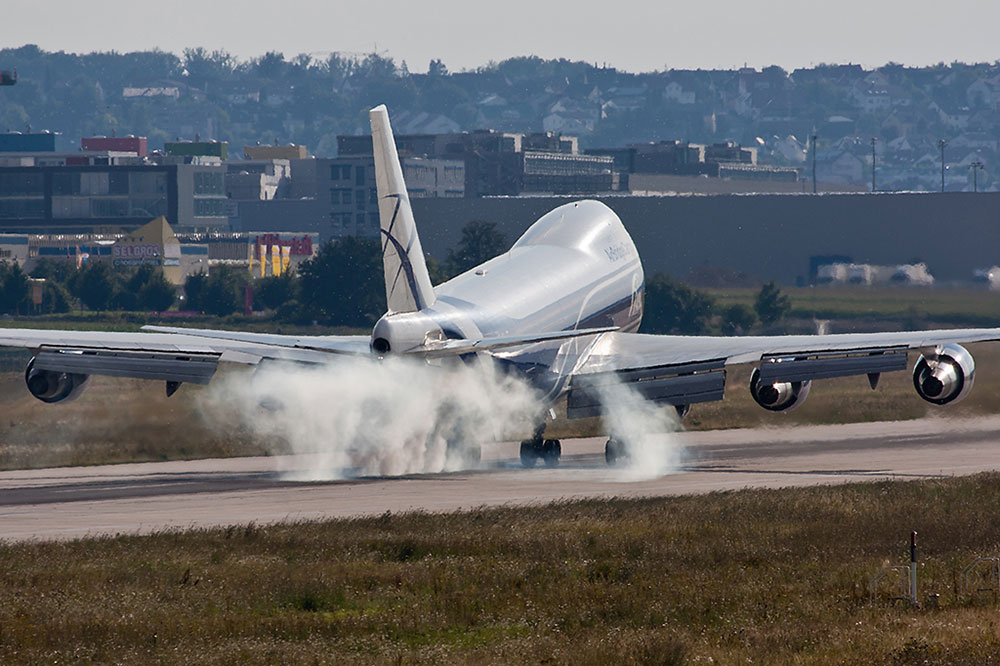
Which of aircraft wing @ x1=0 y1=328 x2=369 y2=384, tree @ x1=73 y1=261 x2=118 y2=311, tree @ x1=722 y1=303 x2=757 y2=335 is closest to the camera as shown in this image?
aircraft wing @ x1=0 y1=328 x2=369 y2=384

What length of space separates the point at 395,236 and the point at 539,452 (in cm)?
1259

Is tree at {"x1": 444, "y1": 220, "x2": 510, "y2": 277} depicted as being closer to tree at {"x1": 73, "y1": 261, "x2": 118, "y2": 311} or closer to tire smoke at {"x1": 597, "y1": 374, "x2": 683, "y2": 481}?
tree at {"x1": 73, "y1": 261, "x2": 118, "y2": 311}

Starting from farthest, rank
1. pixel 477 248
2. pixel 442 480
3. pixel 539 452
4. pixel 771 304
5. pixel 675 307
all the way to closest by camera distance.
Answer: pixel 477 248, pixel 675 307, pixel 771 304, pixel 539 452, pixel 442 480

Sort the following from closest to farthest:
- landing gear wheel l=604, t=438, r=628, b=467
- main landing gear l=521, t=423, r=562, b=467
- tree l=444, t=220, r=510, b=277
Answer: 1. landing gear wheel l=604, t=438, r=628, b=467
2. main landing gear l=521, t=423, r=562, b=467
3. tree l=444, t=220, r=510, b=277

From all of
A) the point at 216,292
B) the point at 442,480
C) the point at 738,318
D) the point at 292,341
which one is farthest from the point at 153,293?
the point at 292,341

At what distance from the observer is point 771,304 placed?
365ft

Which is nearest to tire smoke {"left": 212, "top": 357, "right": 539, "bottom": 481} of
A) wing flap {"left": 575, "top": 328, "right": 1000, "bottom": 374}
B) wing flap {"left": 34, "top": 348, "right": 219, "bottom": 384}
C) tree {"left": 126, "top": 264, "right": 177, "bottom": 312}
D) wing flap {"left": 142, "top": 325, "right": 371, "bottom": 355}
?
wing flap {"left": 142, "top": 325, "right": 371, "bottom": 355}

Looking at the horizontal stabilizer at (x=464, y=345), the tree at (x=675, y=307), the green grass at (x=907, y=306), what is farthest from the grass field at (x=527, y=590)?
the tree at (x=675, y=307)

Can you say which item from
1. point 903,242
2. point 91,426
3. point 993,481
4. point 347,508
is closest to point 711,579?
point 347,508

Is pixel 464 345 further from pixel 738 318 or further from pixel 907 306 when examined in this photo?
pixel 738 318

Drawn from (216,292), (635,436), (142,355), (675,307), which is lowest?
(216,292)

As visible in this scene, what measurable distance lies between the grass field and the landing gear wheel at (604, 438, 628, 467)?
44.3ft

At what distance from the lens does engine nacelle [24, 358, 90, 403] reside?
173 ft

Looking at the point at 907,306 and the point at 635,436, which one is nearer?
the point at 635,436
